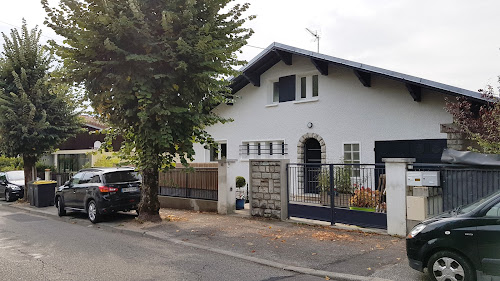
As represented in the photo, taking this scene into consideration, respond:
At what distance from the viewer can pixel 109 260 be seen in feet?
24.5

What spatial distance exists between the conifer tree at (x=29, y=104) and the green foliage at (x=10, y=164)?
32.4 ft

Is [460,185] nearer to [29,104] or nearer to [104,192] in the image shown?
[104,192]

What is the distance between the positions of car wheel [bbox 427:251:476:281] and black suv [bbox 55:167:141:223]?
903 centimetres

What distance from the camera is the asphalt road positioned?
6418 millimetres

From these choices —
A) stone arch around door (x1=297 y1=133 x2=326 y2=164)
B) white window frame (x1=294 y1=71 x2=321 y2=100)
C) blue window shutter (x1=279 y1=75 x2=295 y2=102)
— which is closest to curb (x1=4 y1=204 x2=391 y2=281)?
stone arch around door (x1=297 y1=133 x2=326 y2=164)

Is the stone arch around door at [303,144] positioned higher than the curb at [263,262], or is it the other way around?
the stone arch around door at [303,144]

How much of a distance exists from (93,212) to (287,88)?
8785 mm

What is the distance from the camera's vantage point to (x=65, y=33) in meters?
9.82

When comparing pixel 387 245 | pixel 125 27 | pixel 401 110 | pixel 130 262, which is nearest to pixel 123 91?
pixel 125 27

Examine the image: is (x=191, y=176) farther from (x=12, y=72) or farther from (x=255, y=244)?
(x=12, y=72)

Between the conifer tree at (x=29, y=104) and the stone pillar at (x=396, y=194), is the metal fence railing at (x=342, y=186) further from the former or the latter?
the conifer tree at (x=29, y=104)

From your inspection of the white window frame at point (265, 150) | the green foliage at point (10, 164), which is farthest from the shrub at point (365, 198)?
the green foliage at point (10, 164)

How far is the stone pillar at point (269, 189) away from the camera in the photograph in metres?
11.0

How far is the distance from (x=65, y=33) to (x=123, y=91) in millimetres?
1995
